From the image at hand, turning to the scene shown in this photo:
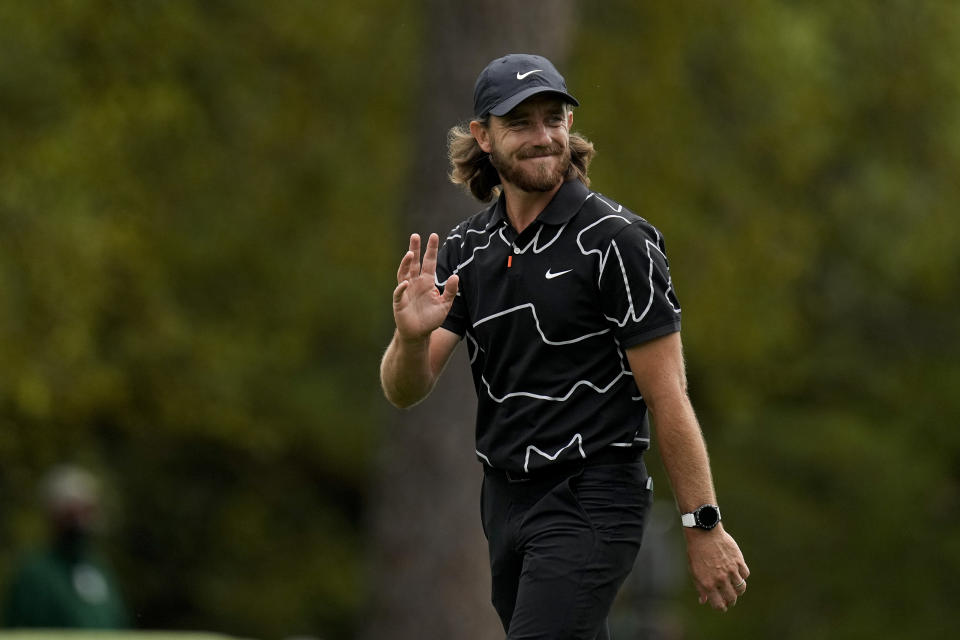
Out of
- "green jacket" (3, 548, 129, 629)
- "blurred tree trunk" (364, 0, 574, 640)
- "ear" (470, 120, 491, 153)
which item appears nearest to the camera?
"ear" (470, 120, 491, 153)

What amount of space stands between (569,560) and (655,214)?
11458 millimetres

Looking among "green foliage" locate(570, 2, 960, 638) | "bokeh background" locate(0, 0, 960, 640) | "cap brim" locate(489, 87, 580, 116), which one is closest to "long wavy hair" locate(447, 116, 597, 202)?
"cap brim" locate(489, 87, 580, 116)

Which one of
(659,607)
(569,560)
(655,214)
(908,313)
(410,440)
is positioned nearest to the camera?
(569,560)

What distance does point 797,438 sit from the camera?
67.5 ft

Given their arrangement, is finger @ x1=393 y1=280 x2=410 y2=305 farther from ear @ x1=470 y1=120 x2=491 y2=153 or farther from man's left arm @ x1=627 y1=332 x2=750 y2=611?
man's left arm @ x1=627 y1=332 x2=750 y2=611

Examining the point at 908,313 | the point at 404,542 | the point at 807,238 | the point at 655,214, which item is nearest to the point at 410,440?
the point at 404,542

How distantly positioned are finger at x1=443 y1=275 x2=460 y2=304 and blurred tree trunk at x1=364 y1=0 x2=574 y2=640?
7.06 m

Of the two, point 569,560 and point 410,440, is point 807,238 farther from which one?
point 569,560

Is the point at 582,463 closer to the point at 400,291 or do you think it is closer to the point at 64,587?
the point at 400,291

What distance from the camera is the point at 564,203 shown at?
17.6 ft

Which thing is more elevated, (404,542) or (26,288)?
(26,288)

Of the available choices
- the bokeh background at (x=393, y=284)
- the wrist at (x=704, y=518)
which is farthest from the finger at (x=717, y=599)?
the bokeh background at (x=393, y=284)

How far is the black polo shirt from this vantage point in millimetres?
5203

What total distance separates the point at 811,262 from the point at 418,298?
13.7 m
